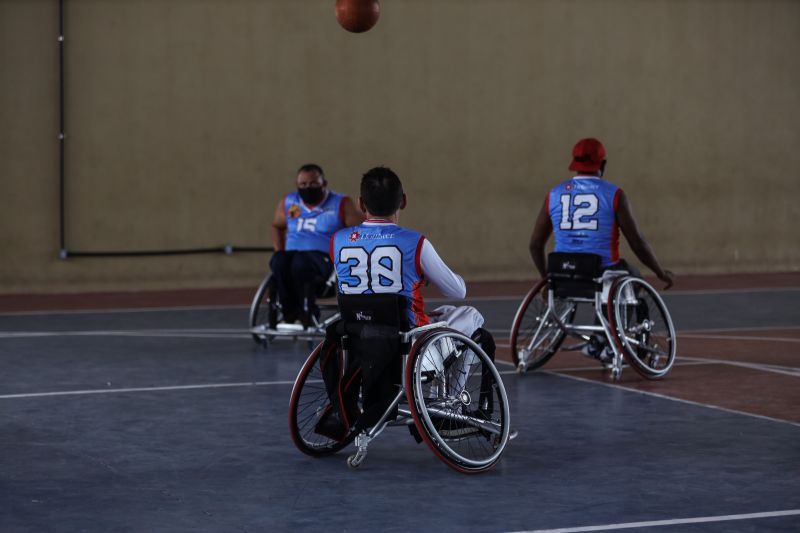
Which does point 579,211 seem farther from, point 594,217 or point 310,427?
point 310,427

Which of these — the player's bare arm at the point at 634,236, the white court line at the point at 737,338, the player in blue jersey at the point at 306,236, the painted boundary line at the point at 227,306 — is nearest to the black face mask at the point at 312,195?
the player in blue jersey at the point at 306,236

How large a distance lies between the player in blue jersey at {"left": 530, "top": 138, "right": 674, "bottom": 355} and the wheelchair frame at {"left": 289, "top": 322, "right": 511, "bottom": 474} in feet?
8.34

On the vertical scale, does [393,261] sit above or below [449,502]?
above

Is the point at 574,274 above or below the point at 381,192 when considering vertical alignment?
below

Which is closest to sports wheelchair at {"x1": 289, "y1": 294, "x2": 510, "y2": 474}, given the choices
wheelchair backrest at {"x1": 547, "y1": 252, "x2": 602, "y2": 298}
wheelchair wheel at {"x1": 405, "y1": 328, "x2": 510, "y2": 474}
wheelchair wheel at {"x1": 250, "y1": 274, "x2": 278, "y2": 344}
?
wheelchair wheel at {"x1": 405, "y1": 328, "x2": 510, "y2": 474}

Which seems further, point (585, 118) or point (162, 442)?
point (585, 118)

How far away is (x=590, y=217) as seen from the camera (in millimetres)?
7953

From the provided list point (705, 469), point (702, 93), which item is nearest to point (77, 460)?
point (705, 469)

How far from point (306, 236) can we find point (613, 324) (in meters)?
2.64

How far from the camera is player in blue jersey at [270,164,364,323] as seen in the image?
9.13m

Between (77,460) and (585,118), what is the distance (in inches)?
413

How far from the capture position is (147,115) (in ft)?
45.4

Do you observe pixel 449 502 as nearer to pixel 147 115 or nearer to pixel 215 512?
pixel 215 512

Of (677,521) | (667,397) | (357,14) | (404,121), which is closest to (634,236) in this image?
(667,397)
